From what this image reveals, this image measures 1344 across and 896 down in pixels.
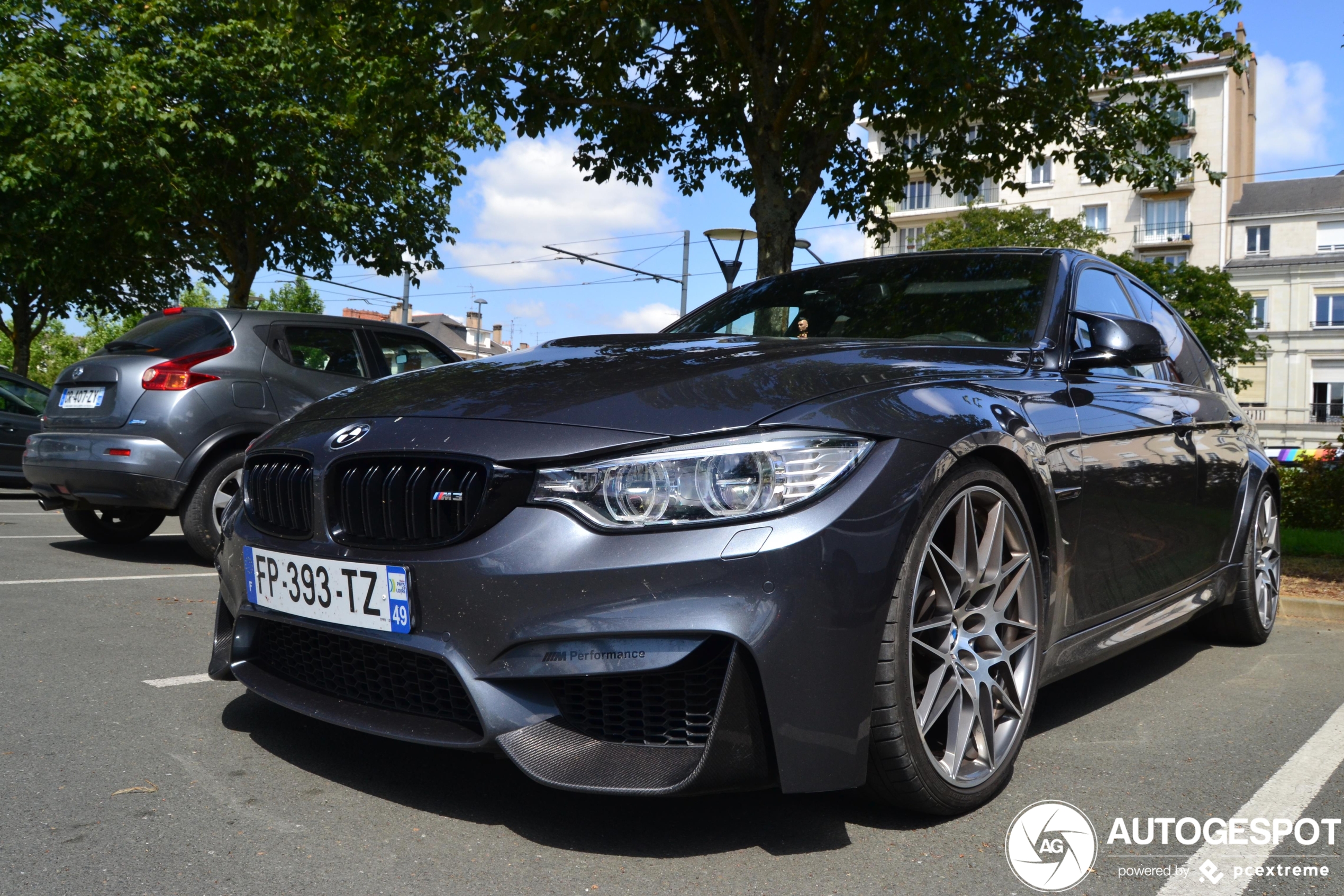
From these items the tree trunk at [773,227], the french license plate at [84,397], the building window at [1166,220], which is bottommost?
the french license plate at [84,397]

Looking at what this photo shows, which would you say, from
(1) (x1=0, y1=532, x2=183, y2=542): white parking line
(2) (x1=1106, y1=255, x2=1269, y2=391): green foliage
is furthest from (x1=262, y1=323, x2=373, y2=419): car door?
(2) (x1=1106, y1=255, x2=1269, y2=391): green foliage

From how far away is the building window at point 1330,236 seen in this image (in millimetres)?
54312

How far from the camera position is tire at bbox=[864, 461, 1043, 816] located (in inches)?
93.6

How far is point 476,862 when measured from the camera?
2209mm

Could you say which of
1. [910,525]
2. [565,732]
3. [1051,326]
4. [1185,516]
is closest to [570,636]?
[565,732]

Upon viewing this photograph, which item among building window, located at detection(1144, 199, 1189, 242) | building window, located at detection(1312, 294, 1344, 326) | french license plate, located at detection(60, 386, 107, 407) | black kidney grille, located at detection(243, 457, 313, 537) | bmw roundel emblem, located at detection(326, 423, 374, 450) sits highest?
building window, located at detection(1144, 199, 1189, 242)

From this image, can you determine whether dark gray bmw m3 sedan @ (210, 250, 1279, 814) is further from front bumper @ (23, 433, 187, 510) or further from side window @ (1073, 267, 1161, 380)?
front bumper @ (23, 433, 187, 510)

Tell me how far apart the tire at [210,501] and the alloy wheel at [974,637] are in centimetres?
478

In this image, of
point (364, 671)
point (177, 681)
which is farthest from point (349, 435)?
point (177, 681)

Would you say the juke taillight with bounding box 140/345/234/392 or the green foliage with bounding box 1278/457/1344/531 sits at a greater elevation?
the juke taillight with bounding box 140/345/234/392

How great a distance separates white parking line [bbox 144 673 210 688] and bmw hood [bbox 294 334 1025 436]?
42.9 inches

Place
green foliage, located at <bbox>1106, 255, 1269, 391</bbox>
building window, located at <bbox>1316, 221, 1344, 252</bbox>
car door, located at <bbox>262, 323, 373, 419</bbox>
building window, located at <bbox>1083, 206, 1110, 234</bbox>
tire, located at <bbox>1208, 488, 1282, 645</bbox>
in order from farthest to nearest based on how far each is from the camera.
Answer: building window, located at <bbox>1083, 206, 1110, 234</bbox> → building window, located at <bbox>1316, 221, 1344, 252</bbox> → green foliage, located at <bbox>1106, 255, 1269, 391</bbox> → car door, located at <bbox>262, 323, 373, 419</bbox> → tire, located at <bbox>1208, 488, 1282, 645</bbox>

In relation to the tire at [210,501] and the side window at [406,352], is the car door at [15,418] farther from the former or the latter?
the tire at [210,501]

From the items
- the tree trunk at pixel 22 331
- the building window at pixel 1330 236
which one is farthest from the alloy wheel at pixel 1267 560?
the building window at pixel 1330 236
